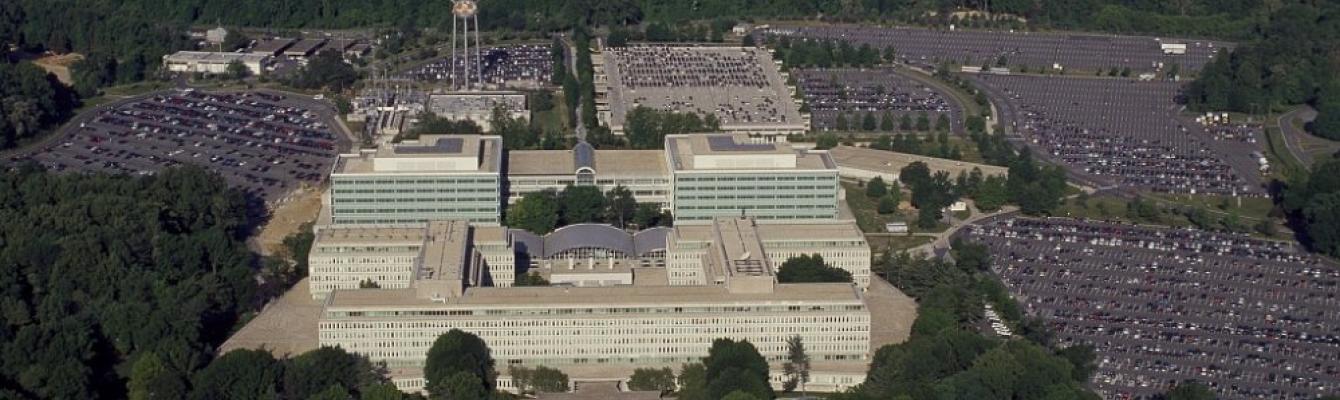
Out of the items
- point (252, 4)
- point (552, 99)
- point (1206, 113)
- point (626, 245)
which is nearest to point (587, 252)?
point (626, 245)

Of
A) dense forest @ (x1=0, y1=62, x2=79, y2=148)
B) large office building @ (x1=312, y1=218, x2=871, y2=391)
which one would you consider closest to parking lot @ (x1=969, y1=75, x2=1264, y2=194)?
large office building @ (x1=312, y1=218, x2=871, y2=391)

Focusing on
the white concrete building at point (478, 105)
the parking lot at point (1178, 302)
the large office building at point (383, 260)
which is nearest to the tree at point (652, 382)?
the large office building at point (383, 260)

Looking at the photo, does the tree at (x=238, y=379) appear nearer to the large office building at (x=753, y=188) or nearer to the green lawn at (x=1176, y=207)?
the large office building at (x=753, y=188)

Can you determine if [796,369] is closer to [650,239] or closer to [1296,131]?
[650,239]

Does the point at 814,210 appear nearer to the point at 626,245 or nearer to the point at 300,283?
the point at 626,245

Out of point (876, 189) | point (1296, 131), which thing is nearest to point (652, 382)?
point (876, 189)
